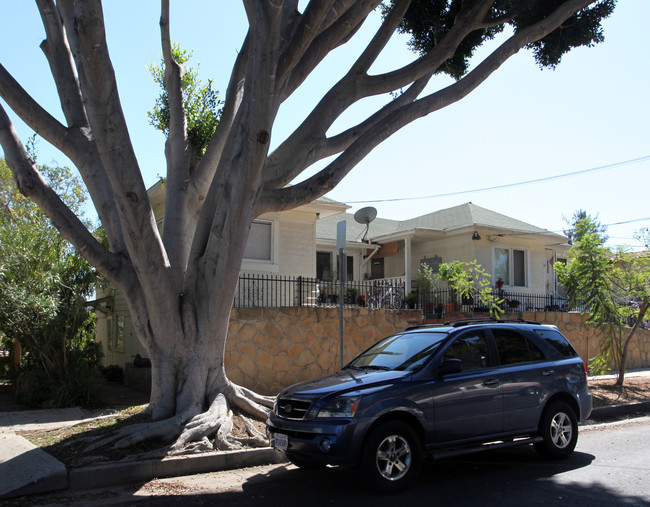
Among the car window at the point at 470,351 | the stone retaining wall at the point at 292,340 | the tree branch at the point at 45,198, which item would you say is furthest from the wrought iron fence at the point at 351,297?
the car window at the point at 470,351

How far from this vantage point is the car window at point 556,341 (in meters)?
7.68

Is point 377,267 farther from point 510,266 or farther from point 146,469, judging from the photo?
point 146,469

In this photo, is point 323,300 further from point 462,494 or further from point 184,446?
point 462,494

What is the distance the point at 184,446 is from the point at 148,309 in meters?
1.94

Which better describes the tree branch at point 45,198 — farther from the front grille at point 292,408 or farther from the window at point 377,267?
the window at point 377,267

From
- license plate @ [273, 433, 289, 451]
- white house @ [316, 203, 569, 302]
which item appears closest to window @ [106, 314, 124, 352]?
white house @ [316, 203, 569, 302]

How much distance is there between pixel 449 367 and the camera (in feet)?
20.4

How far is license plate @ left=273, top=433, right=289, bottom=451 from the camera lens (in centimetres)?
591

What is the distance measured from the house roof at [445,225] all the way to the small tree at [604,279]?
6571 millimetres

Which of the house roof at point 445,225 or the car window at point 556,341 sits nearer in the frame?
the car window at point 556,341

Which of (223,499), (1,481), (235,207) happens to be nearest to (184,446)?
(223,499)

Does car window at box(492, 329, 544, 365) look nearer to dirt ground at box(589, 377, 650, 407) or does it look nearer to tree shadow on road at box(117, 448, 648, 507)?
tree shadow on road at box(117, 448, 648, 507)

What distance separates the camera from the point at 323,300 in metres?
16.8

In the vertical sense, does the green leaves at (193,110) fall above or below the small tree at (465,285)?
above
